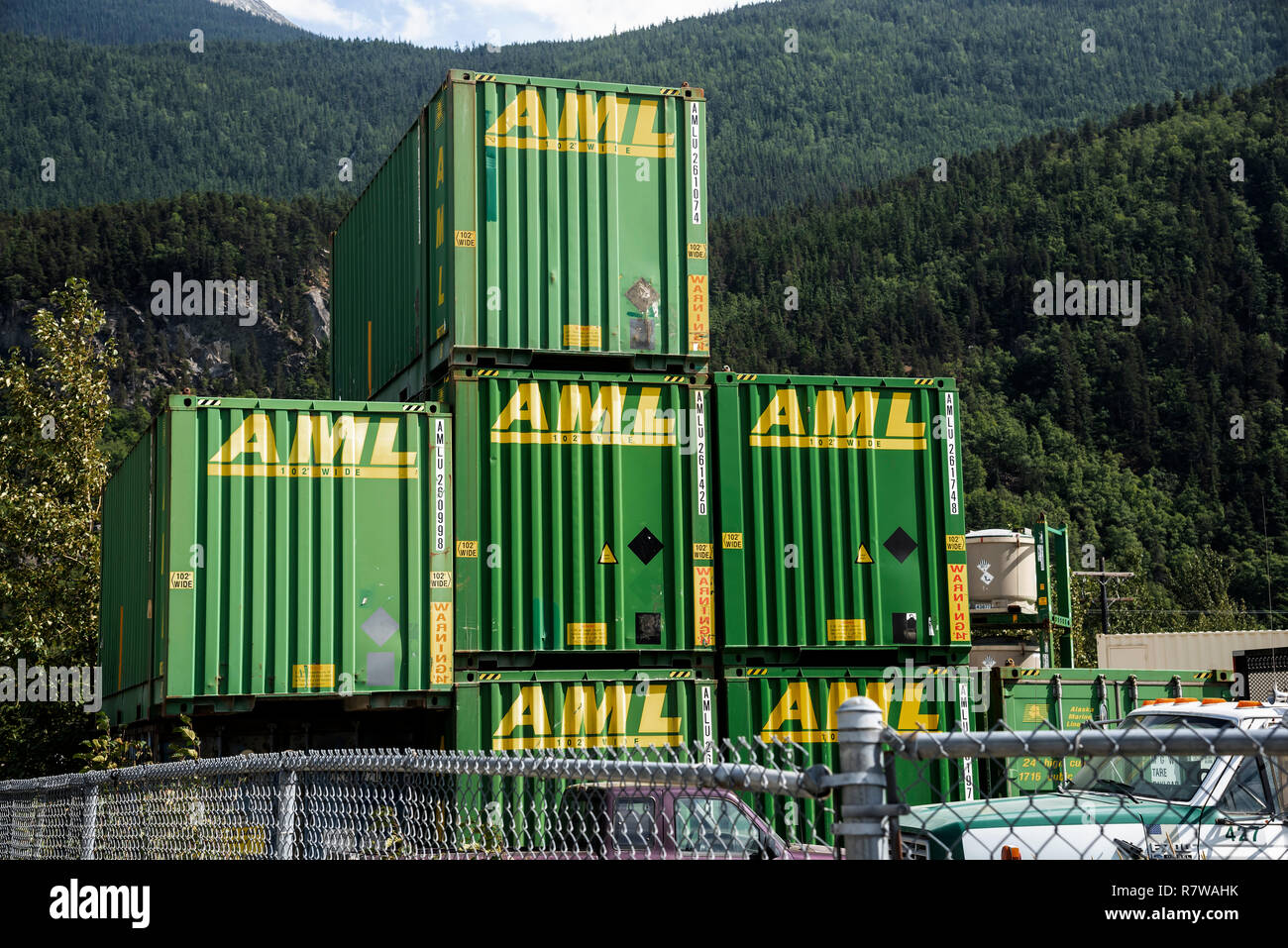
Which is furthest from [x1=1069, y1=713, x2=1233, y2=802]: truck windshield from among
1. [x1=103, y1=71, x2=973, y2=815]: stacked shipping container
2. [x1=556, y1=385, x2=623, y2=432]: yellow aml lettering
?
[x1=556, y1=385, x2=623, y2=432]: yellow aml lettering

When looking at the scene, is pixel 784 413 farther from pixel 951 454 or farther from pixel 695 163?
pixel 695 163

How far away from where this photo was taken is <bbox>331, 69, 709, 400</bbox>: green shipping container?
12.0 metres

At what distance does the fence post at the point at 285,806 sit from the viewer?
6078 millimetres

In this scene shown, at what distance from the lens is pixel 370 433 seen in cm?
1155

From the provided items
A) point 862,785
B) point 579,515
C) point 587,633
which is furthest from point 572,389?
point 862,785

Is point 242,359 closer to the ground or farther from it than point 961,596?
farther from it

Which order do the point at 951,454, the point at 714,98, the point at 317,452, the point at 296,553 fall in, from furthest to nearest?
1. the point at 714,98
2. the point at 951,454
3. the point at 317,452
4. the point at 296,553

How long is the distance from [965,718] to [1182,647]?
20.1 m

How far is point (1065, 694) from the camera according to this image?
13.1 m

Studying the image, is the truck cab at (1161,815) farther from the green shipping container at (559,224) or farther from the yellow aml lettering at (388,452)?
A: the green shipping container at (559,224)

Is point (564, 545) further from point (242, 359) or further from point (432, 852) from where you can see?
point (242, 359)

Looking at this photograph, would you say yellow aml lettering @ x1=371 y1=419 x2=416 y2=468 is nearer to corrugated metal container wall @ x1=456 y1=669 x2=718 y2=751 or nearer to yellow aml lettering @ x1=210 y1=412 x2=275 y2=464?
yellow aml lettering @ x1=210 y1=412 x2=275 y2=464
